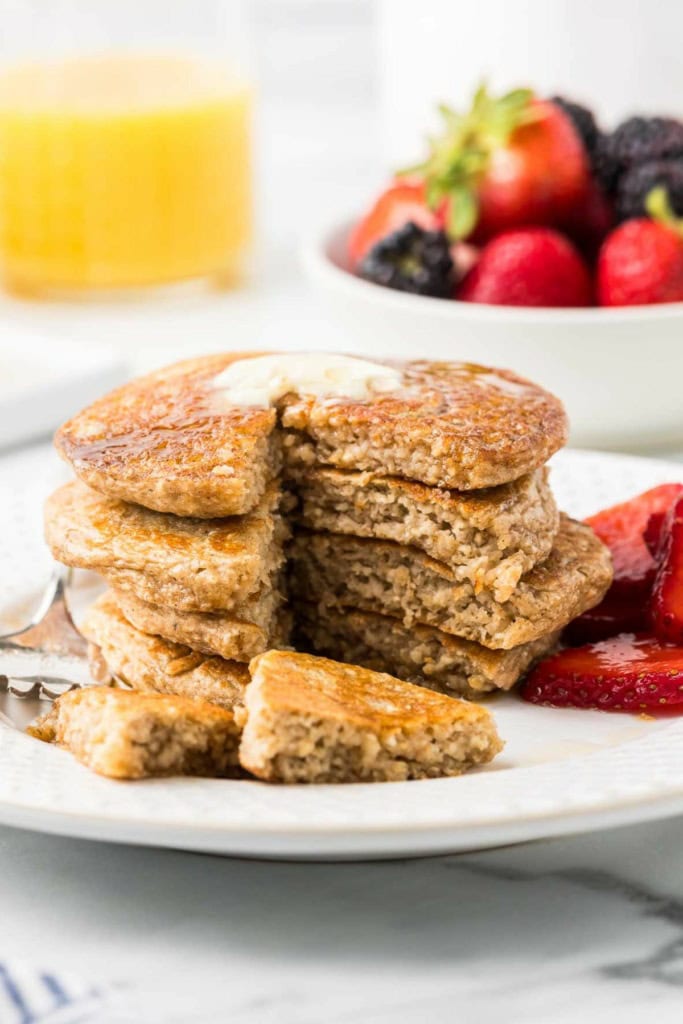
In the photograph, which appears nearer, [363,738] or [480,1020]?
[480,1020]

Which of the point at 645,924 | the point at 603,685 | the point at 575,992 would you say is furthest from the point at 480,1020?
the point at 603,685

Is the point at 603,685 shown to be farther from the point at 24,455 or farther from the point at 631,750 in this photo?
the point at 24,455

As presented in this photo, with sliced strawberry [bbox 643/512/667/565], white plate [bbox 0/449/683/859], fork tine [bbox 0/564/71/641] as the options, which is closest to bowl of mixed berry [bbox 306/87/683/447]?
sliced strawberry [bbox 643/512/667/565]

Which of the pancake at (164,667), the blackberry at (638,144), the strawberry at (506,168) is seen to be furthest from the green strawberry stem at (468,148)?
the pancake at (164,667)

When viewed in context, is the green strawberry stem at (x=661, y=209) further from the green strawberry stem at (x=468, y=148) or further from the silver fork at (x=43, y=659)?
the silver fork at (x=43, y=659)

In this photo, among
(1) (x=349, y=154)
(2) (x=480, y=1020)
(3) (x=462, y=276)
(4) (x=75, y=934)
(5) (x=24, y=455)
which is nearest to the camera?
(2) (x=480, y=1020)

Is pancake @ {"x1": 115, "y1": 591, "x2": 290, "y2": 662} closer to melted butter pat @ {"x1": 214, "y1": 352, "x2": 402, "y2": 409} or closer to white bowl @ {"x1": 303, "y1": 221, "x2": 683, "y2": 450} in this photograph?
melted butter pat @ {"x1": 214, "y1": 352, "x2": 402, "y2": 409}

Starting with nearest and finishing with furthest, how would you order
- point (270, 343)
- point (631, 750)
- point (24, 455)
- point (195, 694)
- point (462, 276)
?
point (631, 750)
point (195, 694)
point (24, 455)
point (462, 276)
point (270, 343)
